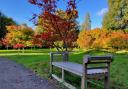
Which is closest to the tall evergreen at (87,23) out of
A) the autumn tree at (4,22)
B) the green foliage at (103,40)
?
the autumn tree at (4,22)

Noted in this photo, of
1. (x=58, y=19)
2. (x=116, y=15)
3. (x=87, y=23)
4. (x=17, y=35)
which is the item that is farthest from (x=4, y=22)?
(x=58, y=19)

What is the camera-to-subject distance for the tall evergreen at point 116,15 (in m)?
44.8

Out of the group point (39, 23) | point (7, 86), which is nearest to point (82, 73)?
point (7, 86)

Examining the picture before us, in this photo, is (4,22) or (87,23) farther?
(87,23)

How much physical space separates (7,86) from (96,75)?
3028mm

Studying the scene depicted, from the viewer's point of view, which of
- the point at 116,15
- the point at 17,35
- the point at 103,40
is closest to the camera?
the point at 103,40

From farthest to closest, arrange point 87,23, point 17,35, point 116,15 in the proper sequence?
point 87,23 < point 116,15 < point 17,35

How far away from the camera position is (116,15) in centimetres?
4625

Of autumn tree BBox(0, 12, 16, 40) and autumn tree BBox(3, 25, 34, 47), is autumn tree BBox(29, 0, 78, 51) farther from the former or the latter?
autumn tree BBox(0, 12, 16, 40)

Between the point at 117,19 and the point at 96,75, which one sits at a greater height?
the point at 117,19

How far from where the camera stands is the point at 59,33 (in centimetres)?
1233

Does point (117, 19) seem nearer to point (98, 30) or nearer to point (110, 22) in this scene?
point (110, 22)

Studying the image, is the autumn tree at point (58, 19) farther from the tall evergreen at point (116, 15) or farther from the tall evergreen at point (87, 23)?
the tall evergreen at point (87, 23)

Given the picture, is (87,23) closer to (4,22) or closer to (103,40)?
(4,22)
